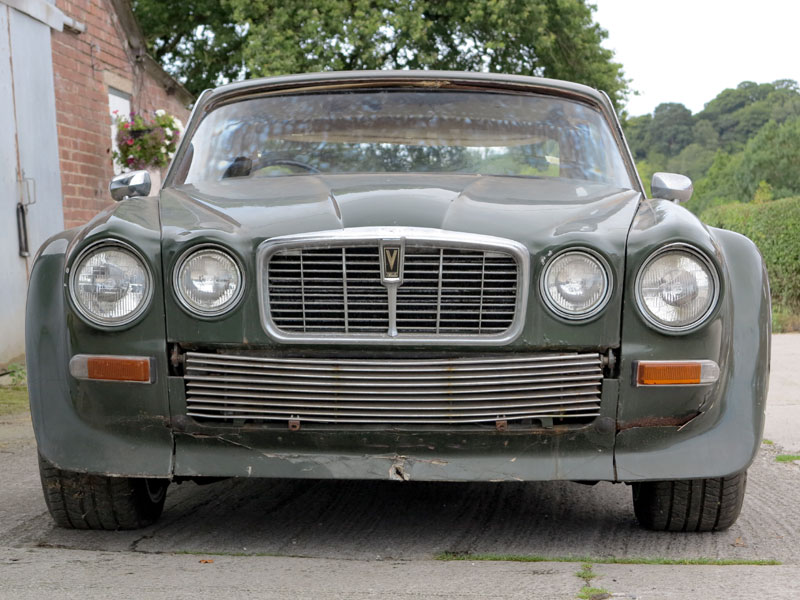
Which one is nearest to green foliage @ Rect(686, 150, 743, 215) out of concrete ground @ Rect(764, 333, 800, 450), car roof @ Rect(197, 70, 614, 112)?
concrete ground @ Rect(764, 333, 800, 450)

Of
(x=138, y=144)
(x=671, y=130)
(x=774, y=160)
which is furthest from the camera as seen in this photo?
(x=671, y=130)

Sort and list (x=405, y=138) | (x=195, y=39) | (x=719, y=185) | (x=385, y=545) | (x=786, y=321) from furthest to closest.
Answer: (x=719, y=185) < (x=195, y=39) < (x=786, y=321) < (x=405, y=138) < (x=385, y=545)

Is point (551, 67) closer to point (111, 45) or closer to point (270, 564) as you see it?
point (111, 45)

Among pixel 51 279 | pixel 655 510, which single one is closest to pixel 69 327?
pixel 51 279

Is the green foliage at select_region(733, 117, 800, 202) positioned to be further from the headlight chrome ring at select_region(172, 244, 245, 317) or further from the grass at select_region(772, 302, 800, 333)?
the headlight chrome ring at select_region(172, 244, 245, 317)

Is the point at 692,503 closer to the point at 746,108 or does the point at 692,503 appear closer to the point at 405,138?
the point at 405,138

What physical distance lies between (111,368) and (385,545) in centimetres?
100

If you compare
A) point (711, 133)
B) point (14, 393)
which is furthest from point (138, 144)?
point (711, 133)

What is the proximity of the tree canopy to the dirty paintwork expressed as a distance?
19959 mm

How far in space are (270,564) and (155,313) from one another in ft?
2.57

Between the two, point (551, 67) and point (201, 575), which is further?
point (551, 67)

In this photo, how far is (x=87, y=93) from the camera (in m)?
10.7

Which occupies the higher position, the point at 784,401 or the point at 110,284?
the point at 110,284

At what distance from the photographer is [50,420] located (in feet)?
10.5
